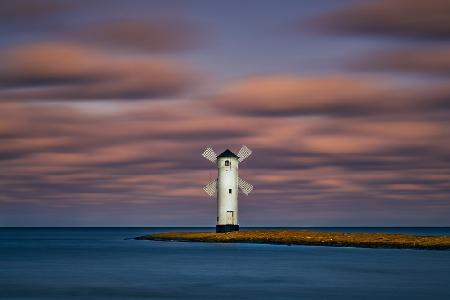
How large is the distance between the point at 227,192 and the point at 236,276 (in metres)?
31.5

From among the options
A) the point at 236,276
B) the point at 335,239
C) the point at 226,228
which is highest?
the point at 226,228

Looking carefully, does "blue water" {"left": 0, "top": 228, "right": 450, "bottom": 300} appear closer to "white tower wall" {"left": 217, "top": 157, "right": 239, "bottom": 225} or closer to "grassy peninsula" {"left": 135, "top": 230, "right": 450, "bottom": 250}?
"grassy peninsula" {"left": 135, "top": 230, "right": 450, "bottom": 250}

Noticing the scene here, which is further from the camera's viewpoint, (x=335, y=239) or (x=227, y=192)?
(x=335, y=239)

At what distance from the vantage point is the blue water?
43250 mm

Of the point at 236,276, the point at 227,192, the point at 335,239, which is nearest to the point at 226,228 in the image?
the point at 227,192

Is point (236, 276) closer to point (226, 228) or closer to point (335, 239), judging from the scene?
point (226, 228)

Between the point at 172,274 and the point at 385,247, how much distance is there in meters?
32.9

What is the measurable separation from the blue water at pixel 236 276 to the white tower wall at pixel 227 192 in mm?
8971

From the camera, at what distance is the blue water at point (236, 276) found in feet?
142

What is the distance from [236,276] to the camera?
52.8 metres

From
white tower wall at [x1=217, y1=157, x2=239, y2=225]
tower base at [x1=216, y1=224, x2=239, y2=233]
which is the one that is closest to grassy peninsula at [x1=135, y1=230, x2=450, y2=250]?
tower base at [x1=216, y1=224, x2=239, y2=233]

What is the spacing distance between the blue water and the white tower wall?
29.4 feet

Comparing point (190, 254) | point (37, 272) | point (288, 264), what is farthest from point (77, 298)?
point (190, 254)

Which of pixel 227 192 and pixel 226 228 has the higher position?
pixel 227 192
